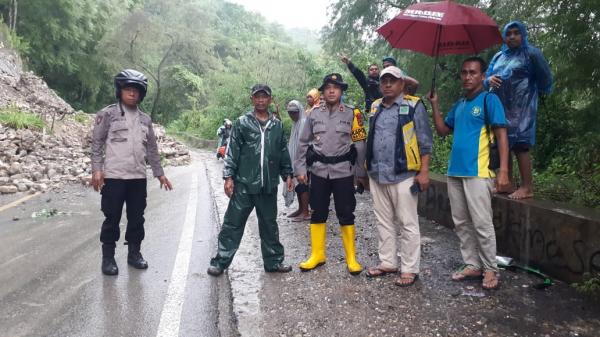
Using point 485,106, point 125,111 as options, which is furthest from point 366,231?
point 125,111

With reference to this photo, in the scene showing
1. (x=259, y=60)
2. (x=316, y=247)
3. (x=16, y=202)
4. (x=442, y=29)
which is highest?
(x=259, y=60)

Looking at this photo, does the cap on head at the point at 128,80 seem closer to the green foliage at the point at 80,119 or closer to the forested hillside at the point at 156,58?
the green foliage at the point at 80,119

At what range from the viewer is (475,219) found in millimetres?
3986

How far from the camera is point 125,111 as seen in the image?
4.72m

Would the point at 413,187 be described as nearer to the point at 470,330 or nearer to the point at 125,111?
the point at 470,330

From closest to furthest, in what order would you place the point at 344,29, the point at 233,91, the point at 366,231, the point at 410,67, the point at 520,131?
1. the point at 520,131
2. the point at 366,231
3. the point at 410,67
4. the point at 344,29
5. the point at 233,91

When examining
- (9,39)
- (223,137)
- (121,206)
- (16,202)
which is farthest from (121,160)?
(9,39)

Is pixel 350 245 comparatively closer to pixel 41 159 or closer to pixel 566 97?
pixel 566 97

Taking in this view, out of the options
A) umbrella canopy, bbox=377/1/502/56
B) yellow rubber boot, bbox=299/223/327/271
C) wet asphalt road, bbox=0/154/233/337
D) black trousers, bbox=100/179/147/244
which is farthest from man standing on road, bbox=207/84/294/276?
umbrella canopy, bbox=377/1/502/56

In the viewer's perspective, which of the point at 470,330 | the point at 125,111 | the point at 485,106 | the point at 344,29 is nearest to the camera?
the point at 470,330

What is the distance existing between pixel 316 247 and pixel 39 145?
10.9m

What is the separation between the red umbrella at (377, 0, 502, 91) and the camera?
407 centimetres

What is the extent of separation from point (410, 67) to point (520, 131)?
211 inches

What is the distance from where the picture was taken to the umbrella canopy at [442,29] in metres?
4.07
